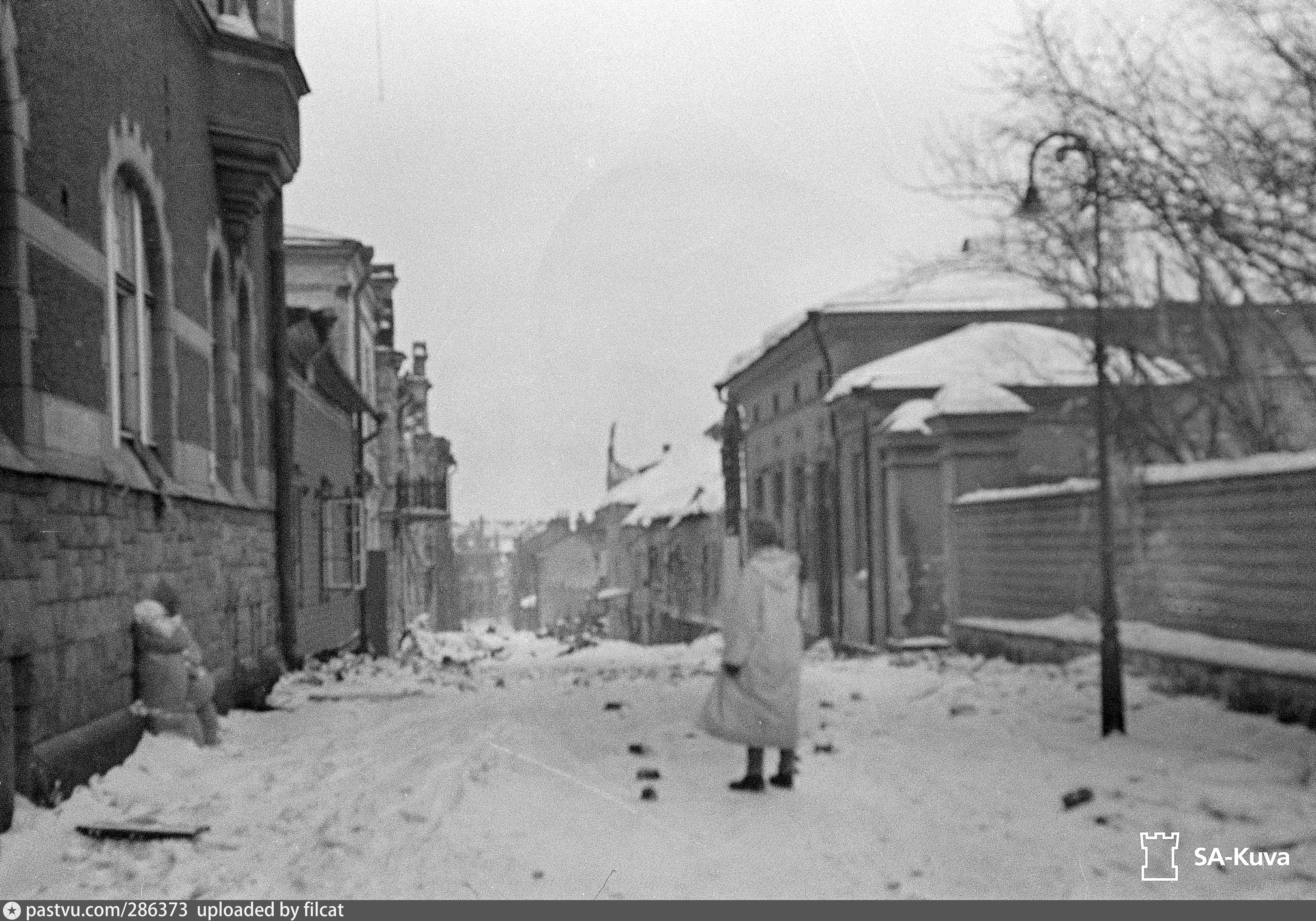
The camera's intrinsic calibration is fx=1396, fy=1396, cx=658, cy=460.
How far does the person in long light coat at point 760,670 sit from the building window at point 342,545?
13.5 metres

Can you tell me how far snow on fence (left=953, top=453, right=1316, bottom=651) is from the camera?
29.9ft

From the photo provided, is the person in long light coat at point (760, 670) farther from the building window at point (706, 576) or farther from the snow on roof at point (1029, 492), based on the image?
the building window at point (706, 576)

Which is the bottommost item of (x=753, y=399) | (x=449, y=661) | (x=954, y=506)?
(x=449, y=661)

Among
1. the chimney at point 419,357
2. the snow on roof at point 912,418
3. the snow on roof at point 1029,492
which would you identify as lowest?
the snow on roof at point 1029,492

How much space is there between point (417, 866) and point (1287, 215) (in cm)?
891

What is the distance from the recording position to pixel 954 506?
16.7 metres

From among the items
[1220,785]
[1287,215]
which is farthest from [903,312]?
[1220,785]

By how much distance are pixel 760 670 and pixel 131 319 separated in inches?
210

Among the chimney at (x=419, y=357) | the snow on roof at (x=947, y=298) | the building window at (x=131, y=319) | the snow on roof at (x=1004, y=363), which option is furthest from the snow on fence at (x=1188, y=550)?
the chimney at (x=419, y=357)

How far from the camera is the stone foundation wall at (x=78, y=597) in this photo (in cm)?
680

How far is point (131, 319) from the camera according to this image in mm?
9852

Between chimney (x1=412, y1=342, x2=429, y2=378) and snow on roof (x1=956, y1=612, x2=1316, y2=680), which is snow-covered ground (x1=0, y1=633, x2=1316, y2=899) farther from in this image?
chimney (x1=412, y1=342, x2=429, y2=378)

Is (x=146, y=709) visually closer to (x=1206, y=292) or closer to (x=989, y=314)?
(x=1206, y=292)

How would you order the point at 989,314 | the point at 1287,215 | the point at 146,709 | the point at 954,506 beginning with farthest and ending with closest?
the point at 989,314
the point at 954,506
the point at 1287,215
the point at 146,709
